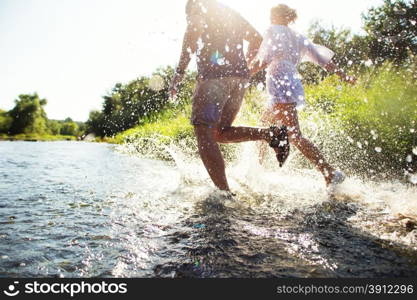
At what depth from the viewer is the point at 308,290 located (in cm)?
121

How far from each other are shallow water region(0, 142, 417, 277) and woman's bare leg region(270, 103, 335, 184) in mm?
209

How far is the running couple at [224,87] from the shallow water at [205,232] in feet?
1.27

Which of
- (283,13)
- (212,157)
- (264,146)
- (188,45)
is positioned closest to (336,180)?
(264,146)

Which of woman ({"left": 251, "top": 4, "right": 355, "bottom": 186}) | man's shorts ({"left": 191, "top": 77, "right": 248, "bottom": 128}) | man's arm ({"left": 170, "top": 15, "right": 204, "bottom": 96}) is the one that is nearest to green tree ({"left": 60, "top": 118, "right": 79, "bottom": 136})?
woman ({"left": 251, "top": 4, "right": 355, "bottom": 186})

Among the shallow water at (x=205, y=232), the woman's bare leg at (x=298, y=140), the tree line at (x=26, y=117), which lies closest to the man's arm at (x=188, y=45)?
the shallow water at (x=205, y=232)

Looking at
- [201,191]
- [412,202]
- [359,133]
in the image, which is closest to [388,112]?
[359,133]

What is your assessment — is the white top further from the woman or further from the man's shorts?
the man's shorts

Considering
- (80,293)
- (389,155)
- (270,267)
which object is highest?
(389,155)

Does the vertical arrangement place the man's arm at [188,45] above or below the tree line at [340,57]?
below

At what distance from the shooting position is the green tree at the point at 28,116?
52094 mm

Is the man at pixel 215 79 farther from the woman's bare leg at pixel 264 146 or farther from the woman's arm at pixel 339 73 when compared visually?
the woman's arm at pixel 339 73

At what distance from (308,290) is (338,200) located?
1496 mm

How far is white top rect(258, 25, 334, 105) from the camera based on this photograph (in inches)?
131

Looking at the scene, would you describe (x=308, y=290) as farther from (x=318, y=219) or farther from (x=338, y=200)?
(x=338, y=200)
